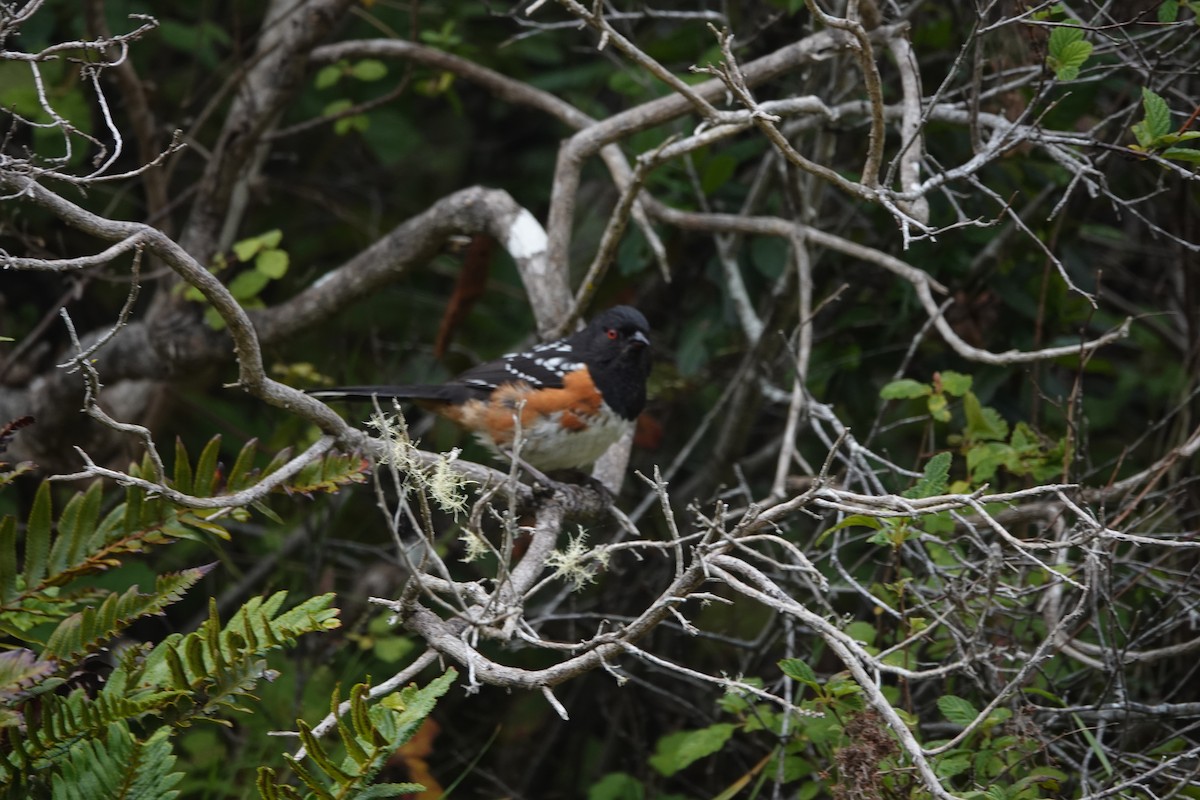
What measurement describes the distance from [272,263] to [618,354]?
106 centimetres

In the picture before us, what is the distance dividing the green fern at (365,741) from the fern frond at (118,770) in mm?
176

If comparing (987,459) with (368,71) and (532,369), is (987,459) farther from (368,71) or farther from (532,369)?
(368,71)

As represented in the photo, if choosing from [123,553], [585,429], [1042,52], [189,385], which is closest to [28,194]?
[123,553]

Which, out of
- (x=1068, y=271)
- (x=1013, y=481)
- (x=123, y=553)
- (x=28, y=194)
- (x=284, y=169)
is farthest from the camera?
(x=284, y=169)

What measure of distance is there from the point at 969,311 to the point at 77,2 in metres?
3.30

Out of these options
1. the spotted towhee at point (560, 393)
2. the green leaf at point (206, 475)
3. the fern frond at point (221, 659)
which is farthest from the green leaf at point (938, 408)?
the green leaf at point (206, 475)

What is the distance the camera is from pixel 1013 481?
10.5ft

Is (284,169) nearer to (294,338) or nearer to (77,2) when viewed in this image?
(77,2)

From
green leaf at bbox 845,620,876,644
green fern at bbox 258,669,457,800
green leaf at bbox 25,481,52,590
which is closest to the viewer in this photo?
green fern at bbox 258,669,457,800

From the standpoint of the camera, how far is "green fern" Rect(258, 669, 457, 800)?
5.81 feet

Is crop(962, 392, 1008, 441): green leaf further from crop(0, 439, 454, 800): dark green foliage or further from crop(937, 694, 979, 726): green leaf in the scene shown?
crop(0, 439, 454, 800): dark green foliage

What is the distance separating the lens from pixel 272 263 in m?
3.32

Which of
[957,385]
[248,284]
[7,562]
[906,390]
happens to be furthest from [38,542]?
[957,385]

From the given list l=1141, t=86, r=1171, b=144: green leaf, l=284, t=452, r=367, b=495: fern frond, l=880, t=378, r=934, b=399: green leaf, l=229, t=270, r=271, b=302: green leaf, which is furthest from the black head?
l=1141, t=86, r=1171, b=144: green leaf
